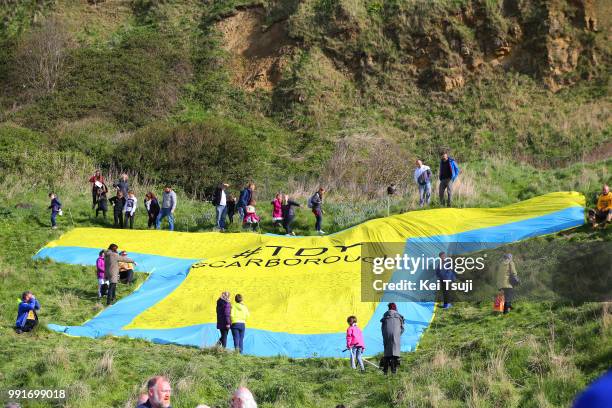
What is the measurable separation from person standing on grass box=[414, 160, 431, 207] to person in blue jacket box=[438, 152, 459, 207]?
436mm

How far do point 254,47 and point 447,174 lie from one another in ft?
73.6

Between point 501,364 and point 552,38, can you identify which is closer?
point 501,364

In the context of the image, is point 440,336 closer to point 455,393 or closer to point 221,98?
point 455,393

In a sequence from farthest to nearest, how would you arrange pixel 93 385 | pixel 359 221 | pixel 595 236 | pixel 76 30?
pixel 76 30 → pixel 359 221 → pixel 595 236 → pixel 93 385

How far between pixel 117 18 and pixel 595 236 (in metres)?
34.5

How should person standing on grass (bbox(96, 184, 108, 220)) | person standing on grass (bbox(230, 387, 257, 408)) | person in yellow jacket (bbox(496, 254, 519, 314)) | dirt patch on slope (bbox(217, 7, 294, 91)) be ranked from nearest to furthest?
person standing on grass (bbox(230, 387, 257, 408)) → person in yellow jacket (bbox(496, 254, 519, 314)) → person standing on grass (bbox(96, 184, 108, 220)) → dirt patch on slope (bbox(217, 7, 294, 91))

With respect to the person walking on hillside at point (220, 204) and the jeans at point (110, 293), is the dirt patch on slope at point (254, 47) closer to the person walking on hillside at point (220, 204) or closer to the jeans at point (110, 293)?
the person walking on hillside at point (220, 204)

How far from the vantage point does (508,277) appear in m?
14.8

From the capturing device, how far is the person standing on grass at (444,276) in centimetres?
1598

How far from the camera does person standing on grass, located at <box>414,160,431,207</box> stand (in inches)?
846

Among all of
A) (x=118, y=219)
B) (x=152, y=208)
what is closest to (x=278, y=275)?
(x=152, y=208)

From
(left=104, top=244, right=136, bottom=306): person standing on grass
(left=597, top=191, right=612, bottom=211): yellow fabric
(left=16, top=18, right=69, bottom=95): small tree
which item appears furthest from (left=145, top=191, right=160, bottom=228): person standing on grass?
(left=16, top=18, right=69, bottom=95): small tree

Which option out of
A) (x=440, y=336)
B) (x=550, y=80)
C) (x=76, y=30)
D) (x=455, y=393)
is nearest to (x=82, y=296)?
(x=440, y=336)

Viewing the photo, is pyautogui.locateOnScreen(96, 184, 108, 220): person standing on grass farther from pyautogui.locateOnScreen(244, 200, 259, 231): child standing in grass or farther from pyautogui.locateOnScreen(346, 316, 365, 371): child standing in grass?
pyautogui.locateOnScreen(346, 316, 365, 371): child standing in grass
